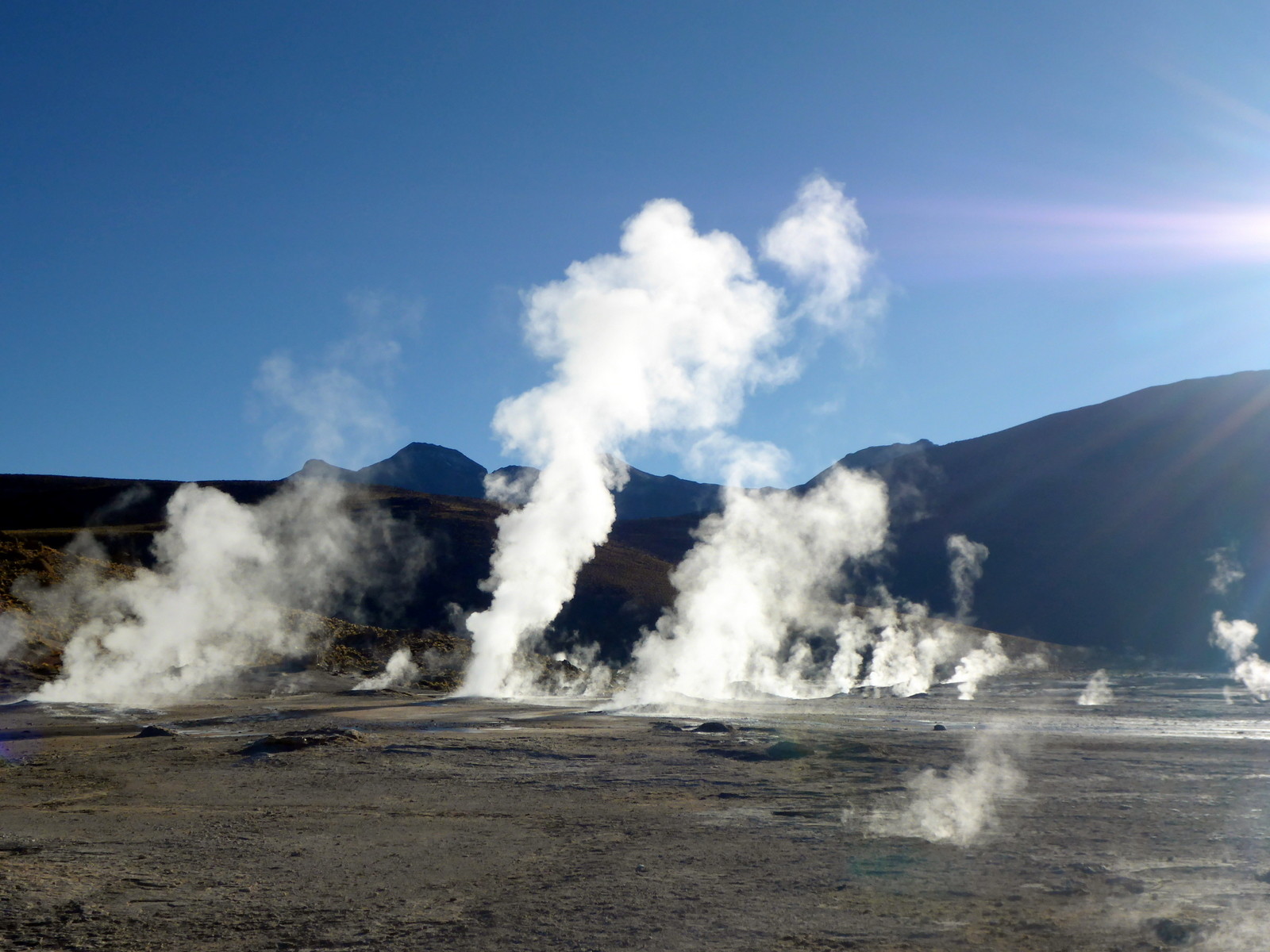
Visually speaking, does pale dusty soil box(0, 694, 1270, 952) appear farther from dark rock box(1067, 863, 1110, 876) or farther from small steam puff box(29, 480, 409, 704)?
small steam puff box(29, 480, 409, 704)

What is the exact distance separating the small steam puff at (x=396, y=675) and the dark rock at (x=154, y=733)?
70.9 ft

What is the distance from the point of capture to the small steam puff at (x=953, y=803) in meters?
11.9

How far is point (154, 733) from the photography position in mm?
24047

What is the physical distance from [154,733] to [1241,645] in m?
84.2

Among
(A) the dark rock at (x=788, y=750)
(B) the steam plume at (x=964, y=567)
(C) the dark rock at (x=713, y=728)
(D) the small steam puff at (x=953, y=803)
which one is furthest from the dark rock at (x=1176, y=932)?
(B) the steam plume at (x=964, y=567)

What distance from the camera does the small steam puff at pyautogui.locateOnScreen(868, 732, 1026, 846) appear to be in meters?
11.9

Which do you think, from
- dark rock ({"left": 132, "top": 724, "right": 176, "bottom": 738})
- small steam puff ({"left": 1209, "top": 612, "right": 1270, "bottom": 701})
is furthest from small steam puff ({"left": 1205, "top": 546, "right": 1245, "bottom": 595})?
dark rock ({"left": 132, "top": 724, "right": 176, "bottom": 738})

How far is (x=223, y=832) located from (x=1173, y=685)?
53.3 m

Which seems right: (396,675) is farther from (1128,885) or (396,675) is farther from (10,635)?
(1128,885)

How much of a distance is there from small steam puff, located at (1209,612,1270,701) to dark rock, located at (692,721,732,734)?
1665 inches

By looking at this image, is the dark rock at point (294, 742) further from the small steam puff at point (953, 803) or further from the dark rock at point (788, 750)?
the small steam puff at point (953, 803)

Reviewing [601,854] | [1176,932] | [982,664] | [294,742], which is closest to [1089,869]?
[1176,932]

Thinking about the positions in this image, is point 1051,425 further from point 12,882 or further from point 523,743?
point 12,882

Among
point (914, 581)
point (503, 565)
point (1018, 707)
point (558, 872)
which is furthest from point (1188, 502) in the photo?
point (558, 872)
